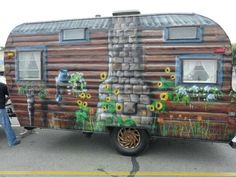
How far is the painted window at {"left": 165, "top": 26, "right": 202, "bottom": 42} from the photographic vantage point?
4621 mm

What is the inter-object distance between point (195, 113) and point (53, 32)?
129 inches

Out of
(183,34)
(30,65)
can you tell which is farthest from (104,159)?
(183,34)

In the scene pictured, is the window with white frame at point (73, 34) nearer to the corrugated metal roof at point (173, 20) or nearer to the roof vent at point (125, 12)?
the roof vent at point (125, 12)

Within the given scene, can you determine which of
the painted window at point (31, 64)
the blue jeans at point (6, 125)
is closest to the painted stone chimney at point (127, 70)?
the painted window at point (31, 64)

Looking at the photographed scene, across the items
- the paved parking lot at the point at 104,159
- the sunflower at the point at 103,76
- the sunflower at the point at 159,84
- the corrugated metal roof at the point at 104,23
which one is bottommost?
the paved parking lot at the point at 104,159

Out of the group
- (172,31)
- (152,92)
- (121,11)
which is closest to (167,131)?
(152,92)

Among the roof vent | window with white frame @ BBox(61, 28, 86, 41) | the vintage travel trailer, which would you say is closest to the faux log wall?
the vintage travel trailer

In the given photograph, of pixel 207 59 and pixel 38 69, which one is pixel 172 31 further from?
pixel 38 69

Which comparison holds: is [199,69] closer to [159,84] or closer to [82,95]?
[159,84]

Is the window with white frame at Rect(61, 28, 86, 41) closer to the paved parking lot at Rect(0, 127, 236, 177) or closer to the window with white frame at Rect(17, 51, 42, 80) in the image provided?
the window with white frame at Rect(17, 51, 42, 80)

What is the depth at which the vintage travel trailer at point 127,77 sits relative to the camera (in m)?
4.65

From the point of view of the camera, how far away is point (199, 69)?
4680 millimetres

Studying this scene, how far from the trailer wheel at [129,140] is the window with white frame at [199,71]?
4.75 ft

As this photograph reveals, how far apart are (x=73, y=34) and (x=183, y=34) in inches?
86.6
